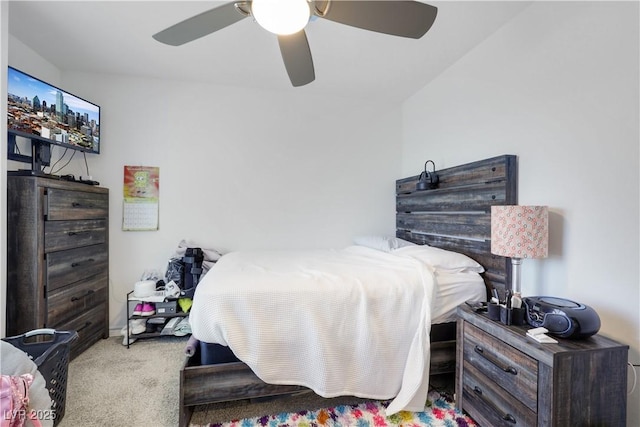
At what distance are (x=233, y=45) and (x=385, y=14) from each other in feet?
4.58

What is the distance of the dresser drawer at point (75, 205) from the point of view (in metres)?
1.99

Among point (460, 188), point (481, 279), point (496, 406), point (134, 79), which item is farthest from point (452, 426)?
point (134, 79)

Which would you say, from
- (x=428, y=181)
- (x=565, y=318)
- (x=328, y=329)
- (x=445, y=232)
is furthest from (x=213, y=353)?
(x=428, y=181)

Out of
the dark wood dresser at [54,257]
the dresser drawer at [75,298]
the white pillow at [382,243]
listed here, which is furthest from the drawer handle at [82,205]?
the white pillow at [382,243]

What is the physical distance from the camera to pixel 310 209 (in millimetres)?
3191

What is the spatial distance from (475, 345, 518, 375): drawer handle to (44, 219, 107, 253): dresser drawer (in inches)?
112

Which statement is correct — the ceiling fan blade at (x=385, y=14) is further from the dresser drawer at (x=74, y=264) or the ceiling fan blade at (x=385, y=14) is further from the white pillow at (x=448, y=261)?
the dresser drawer at (x=74, y=264)

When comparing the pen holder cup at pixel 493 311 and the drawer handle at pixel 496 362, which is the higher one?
the pen holder cup at pixel 493 311

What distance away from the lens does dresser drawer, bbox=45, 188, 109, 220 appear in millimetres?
1991

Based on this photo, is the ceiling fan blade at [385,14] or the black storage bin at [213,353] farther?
the black storage bin at [213,353]

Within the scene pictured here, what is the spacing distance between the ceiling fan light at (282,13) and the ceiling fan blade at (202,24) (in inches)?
7.0

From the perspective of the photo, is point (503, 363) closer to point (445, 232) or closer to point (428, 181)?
point (445, 232)

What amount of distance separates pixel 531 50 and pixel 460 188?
3.28 feet

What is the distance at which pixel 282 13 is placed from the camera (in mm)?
1228
